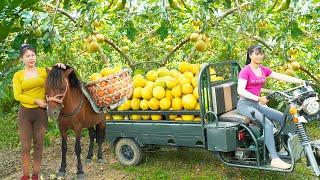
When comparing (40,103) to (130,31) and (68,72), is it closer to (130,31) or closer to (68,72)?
(68,72)

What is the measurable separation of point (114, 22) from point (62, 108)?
2619mm

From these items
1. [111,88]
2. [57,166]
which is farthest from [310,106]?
[57,166]

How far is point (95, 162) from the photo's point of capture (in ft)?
20.1

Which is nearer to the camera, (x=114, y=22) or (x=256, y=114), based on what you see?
(x=256, y=114)

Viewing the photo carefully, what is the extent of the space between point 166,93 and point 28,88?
168cm

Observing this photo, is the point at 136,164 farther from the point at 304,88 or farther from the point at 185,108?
the point at 304,88

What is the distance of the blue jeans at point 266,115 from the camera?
179 inches

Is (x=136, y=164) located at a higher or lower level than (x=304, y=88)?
lower

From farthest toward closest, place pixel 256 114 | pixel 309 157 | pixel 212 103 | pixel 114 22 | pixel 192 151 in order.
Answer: pixel 114 22, pixel 192 151, pixel 212 103, pixel 256 114, pixel 309 157

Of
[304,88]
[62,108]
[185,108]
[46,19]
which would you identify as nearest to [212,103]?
[185,108]

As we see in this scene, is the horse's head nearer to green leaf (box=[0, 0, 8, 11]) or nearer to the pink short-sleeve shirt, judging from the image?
the pink short-sleeve shirt

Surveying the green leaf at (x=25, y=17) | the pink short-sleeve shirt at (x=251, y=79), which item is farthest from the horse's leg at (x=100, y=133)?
the green leaf at (x=25, y=17)

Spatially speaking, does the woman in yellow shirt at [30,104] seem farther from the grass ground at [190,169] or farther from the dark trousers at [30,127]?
the grass ground at [190,169]

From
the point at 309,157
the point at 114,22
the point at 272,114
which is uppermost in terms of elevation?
the point at 114,22
